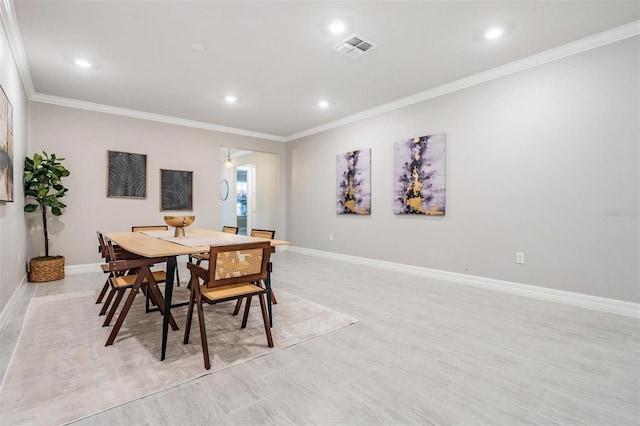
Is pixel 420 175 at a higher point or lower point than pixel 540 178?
higher

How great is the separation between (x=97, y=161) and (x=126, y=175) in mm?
439

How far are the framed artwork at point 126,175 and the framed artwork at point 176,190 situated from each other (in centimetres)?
30

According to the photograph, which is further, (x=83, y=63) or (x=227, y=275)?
(x=83, y=63)

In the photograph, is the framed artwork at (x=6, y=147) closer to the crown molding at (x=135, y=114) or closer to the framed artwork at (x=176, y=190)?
the crown molding at (x=135, y=114)

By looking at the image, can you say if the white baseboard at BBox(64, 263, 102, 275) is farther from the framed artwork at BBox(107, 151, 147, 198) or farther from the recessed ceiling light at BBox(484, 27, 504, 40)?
the recessed ceiling light at BBox(484, 27, 504, 40)

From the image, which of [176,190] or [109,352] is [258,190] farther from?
[109,352]

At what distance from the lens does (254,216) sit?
28.0 feet

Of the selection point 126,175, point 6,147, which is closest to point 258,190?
point 126,175

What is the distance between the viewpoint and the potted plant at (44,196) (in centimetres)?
406

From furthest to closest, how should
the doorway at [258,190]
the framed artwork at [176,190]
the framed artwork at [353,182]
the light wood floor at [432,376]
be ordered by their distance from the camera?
the doorway at [258,190] → the framed artwork at [176,190] → the framed artwork at [353,182] → the light wood floor at [432,376]

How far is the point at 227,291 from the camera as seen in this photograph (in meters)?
2.18

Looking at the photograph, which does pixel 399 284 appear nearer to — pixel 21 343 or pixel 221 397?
pixel 221 397

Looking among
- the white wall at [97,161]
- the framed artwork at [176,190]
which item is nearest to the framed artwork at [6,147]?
the white wall at [97,161]

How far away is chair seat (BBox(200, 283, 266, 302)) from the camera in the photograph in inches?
81.1
